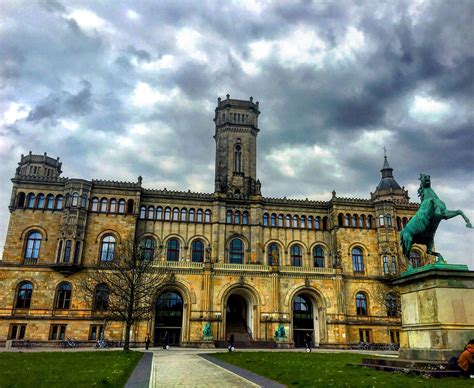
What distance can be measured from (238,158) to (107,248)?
78.8ft

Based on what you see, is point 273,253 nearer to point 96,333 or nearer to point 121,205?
point 121,205

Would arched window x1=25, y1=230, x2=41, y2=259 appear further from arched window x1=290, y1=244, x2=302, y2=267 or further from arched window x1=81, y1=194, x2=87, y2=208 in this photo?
arched window x1=290, y1=244, x2=302, y2=267

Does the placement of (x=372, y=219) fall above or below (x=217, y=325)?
above

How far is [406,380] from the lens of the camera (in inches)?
504

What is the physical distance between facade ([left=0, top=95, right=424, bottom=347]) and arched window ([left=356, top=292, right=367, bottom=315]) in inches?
5.8

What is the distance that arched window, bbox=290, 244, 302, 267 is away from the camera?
2266 inches

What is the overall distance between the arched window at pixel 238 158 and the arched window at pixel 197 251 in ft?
44.6

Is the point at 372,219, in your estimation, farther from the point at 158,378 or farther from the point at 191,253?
the point at 158,378

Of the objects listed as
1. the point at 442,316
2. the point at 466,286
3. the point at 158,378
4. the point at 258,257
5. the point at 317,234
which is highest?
the point at 317,234

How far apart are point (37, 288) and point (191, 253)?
62.1 ft

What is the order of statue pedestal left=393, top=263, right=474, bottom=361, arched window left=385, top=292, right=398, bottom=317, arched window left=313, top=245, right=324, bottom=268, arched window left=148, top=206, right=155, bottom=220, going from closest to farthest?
statue pedestal left=393, top=263, right=474, bottom=361 → arched window left=385, top=292, right=398, bottom=317 → arched window left=148, top=206, right=155, bottom=220 → arched window left=313, top=245, right=324, bottom=268

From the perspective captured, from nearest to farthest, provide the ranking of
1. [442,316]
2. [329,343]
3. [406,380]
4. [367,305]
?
[406,380] < [442,316] < [329,343] < [367,305]

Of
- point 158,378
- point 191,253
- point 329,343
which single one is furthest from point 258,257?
point 158,378

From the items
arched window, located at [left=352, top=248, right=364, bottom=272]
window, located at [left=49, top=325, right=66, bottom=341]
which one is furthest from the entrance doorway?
window, located at [left=49, top=325, right=66, bottom=341]
